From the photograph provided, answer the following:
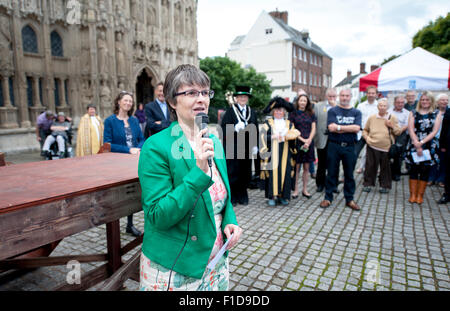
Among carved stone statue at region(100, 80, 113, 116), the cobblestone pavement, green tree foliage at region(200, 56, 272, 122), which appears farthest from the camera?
green tree foliage at region(200, 56, 272, 122)

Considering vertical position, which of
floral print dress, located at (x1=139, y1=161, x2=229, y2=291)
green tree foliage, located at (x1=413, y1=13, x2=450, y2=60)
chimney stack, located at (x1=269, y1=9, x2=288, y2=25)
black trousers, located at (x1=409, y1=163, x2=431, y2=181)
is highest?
chimney stack, located at (x1=269, y1=9, x2=288, y2=25)

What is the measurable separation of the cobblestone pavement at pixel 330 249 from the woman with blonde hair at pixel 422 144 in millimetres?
446

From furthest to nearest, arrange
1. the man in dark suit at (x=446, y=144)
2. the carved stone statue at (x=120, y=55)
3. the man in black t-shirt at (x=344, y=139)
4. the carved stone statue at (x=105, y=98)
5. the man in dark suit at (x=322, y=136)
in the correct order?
the carved stone statue at (x=120, y=55) < the carved stone statue at (x=105, y=98) < the man in dark suit at (x=322, y=136) < the man in dark suit at (x=446, y=144) < the man in black t-shirt at (x=344, y=139)

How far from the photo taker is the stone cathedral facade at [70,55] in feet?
43.4

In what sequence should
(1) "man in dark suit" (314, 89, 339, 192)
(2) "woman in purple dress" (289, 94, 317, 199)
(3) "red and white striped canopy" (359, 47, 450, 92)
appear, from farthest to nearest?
1. (3) "red and white striped canopy" (359, 47, 450, 92)
2. (1) "man in dark suit" (314, 89, 339, 192)
3. (2) "woman in purple dress" (289, 94, 317, 199)

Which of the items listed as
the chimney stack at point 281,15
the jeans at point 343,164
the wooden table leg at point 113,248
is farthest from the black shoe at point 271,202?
the chimney stack at point 281,15

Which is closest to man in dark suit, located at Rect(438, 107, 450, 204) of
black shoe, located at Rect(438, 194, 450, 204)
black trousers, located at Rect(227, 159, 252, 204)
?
black shoe, located at Rect(438, 194, 450, 204)

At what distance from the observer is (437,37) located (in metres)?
23.8

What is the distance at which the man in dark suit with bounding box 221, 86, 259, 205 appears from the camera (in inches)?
237

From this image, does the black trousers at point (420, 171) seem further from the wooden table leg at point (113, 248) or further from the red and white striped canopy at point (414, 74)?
the wooden table leg at point (113, 248)

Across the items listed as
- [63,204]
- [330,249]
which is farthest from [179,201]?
[330,249]

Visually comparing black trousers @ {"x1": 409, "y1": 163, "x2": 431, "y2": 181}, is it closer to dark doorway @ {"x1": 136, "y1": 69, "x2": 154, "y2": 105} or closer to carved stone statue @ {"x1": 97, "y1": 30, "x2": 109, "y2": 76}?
carved stone statue @ {"x1": 97, "y1": 30, "x2": 109, "y2": 76}

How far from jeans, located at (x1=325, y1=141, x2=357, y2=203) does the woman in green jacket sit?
447 centimetres

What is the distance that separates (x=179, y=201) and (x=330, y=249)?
328cm
